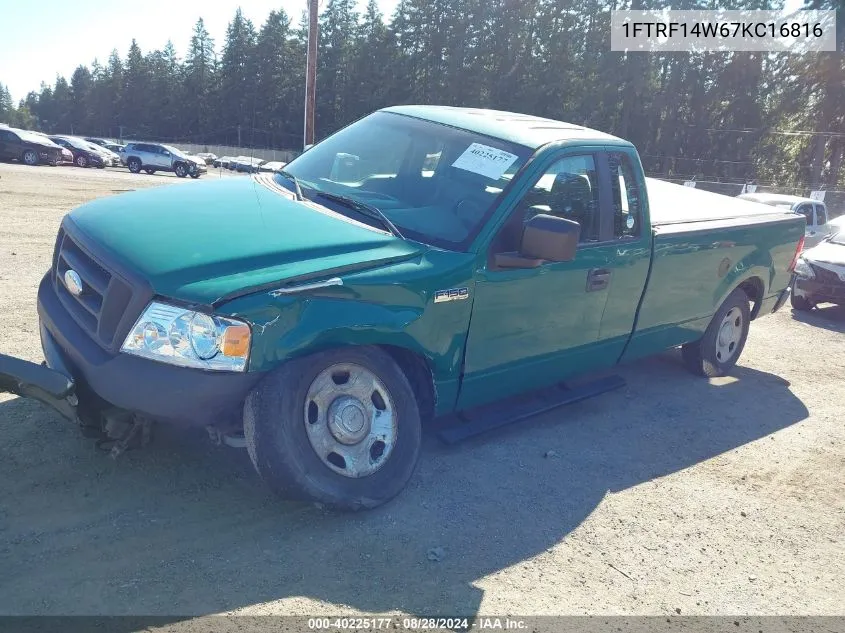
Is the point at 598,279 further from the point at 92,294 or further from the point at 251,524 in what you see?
the point at 92,294

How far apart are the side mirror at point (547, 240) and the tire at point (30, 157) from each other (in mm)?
30152

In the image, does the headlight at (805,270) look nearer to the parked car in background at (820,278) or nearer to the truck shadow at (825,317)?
the parked car in background at (820,278)

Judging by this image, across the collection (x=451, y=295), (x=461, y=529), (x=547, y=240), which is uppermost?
(x=547, y=240)

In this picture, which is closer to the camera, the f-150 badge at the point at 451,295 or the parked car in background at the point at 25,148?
the f-150 badge at the point at 451,295

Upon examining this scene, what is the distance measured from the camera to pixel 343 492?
358 cm

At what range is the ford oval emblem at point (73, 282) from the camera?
3.69m

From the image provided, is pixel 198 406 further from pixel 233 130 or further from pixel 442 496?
pixel 233 130

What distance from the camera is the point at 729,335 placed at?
6.87 meters

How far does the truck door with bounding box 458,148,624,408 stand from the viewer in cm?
423

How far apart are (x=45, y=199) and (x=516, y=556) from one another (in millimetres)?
13562

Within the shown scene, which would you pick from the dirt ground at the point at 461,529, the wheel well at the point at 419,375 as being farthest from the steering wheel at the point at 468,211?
the dirt ground at the point at 461,529

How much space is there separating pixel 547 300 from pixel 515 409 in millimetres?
805

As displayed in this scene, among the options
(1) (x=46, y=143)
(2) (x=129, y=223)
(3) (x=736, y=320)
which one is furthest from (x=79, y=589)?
(1) (x=46, y=143)

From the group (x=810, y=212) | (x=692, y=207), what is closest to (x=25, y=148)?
(x=810, y=212)
